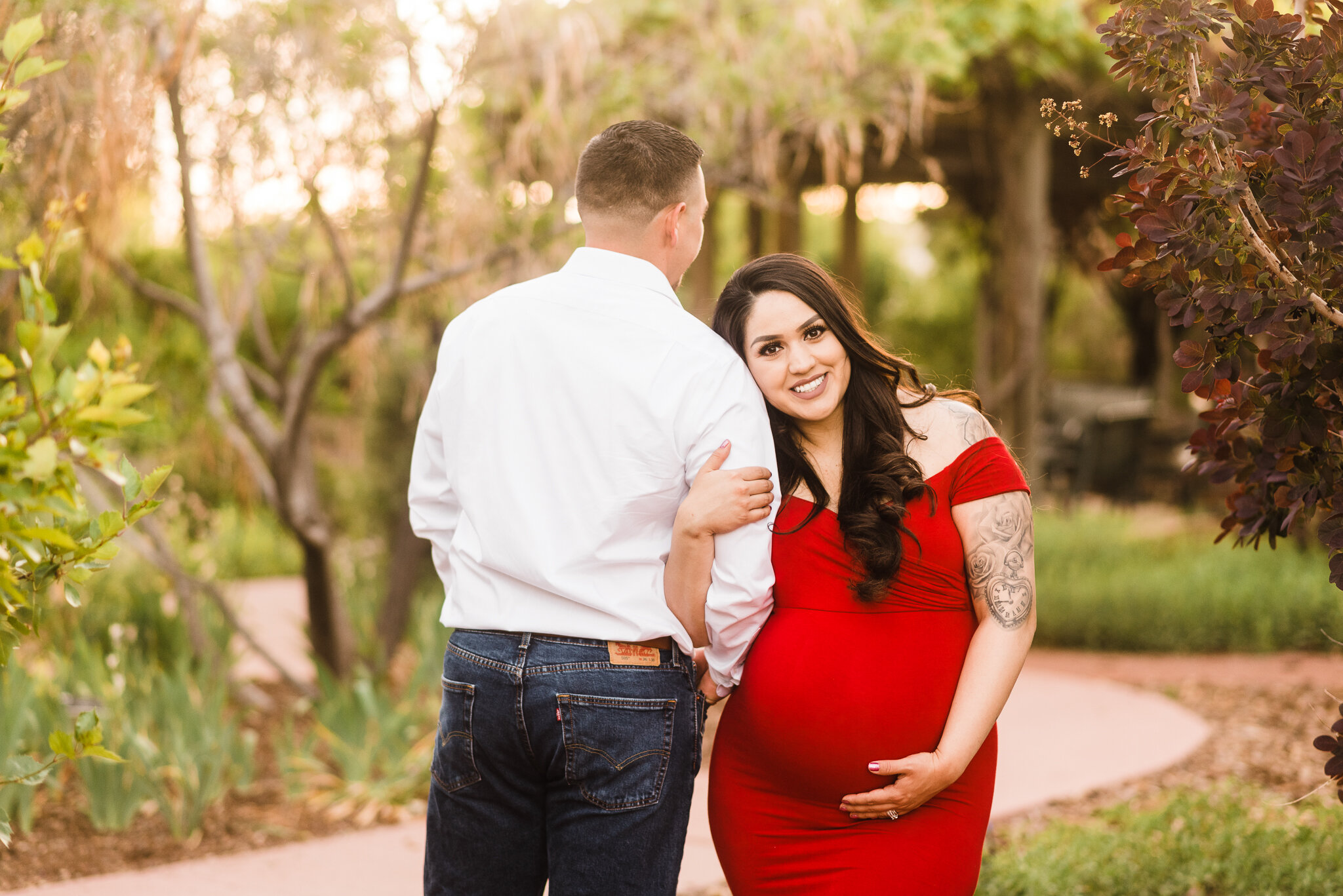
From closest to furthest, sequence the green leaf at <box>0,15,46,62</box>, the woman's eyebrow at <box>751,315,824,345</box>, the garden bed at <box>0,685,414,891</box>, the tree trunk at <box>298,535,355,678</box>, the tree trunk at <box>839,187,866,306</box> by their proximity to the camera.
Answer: the green leaf at <box>0,15,46,62</box> → the woman's eyebrow at <box>751,315,824,345</box> → the garden bed at <box>0,685,414,891</box> → the tree trunk at <box>298,535,355,678</box> → the tree trunk at <box>839,187,866,306</box>

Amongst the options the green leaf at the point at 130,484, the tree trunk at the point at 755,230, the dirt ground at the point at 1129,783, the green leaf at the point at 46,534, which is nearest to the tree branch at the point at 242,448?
the dirt ground at the point at 1129,783

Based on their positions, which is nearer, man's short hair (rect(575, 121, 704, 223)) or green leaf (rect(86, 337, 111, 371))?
green leaf (rect(86, 337, 111, 371))

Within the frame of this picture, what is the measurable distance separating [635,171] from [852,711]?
111cm

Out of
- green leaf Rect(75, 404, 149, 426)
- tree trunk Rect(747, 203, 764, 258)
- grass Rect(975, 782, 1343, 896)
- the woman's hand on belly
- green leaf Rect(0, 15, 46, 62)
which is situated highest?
tree trunk Rect(747, 203, 764, 258)

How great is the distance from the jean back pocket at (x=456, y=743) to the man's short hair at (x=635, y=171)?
0.92m

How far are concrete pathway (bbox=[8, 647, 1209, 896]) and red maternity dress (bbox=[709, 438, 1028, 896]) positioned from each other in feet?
4.23

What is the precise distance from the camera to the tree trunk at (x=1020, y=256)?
28.1 ft

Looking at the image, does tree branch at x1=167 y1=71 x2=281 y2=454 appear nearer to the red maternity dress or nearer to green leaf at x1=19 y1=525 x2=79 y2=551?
the red maternity dress

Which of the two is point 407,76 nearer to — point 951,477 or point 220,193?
point 220,193

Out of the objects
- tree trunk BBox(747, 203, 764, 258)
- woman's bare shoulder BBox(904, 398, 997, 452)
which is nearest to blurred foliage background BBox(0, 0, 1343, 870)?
woman's bare shoulder BBox(904, 398, 997, 452)

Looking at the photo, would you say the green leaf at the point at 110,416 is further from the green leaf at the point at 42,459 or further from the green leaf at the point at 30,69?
the green leaf at the point at 30,69

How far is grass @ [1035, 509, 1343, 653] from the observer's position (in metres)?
6.82

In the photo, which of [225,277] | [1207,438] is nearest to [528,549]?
[1207,438]

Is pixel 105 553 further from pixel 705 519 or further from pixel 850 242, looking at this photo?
pixel 850 242
